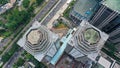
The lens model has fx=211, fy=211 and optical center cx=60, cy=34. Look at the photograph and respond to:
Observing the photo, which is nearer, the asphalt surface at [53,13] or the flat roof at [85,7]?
the flat roof at [85,7]

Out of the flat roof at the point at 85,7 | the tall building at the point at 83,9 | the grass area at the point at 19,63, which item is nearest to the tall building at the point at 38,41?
the grass area at the point at 19,63

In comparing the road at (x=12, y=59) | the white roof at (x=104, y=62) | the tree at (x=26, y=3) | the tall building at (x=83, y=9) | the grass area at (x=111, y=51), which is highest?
the tall building at (x=83, y=9)

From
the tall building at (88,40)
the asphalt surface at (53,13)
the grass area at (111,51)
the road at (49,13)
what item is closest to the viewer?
the tall building at (88,40)

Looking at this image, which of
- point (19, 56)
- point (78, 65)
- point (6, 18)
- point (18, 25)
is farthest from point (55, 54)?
point (6, 18)

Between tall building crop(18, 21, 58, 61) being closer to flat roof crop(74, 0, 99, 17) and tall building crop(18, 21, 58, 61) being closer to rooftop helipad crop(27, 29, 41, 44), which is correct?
rooftop helipad crop(27, 29, 41, 44)

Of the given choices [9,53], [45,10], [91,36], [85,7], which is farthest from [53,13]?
[91,36]

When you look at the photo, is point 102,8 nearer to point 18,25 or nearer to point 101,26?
point 101,26

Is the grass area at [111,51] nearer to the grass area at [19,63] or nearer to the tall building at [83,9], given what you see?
the tall building at [83,9]
